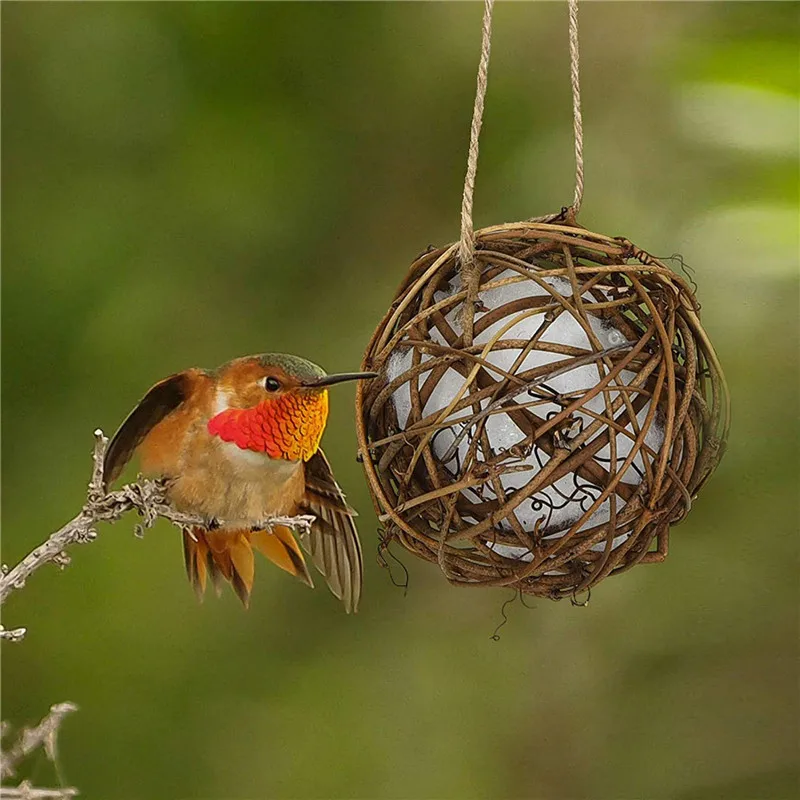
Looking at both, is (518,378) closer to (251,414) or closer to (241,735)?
(251,414)

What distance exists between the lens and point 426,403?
87 cm

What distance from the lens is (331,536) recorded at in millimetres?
1173

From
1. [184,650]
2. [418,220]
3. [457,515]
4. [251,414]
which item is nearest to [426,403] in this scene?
[457,515]

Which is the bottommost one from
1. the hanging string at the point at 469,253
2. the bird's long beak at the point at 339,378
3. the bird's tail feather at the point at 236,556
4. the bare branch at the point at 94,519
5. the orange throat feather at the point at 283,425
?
the bird's tail feather at the point at 236,556

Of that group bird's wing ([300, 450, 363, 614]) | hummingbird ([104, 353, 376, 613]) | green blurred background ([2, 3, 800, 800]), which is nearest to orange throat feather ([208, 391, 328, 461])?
hummingbird ([104, 353, 376, 613])

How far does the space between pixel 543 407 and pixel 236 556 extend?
462 millimetres

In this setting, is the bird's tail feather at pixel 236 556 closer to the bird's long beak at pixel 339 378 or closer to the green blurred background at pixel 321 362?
the bird's long beak at pixel 339 378

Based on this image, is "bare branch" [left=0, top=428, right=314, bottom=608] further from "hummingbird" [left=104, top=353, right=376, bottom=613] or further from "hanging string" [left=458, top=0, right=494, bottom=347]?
"hanging string" [left=458, top=0, right=494, bottom=347]

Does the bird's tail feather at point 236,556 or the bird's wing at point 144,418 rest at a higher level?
the bird's wing at point 144,418

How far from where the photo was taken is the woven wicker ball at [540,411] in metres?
0.82

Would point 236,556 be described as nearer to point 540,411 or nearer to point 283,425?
point 283,425

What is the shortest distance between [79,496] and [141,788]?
508 millimetres

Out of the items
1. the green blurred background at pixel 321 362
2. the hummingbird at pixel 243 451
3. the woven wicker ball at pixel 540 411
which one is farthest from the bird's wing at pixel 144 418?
the green blurred background at pixel 321 362

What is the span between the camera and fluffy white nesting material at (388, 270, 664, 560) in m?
0.85
